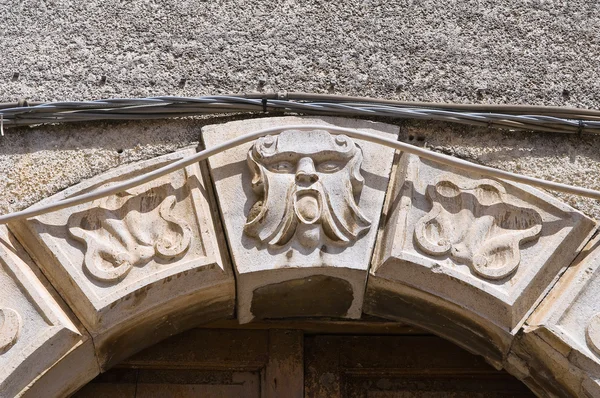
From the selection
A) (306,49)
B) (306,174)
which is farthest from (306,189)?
(306,49)

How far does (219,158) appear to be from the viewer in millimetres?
2143

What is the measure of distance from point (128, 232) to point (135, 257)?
0.25 feet

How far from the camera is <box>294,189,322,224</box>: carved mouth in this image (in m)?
2.00

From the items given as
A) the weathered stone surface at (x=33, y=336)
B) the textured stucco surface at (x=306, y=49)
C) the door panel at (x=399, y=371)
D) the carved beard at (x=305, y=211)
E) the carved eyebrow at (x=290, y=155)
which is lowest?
the door panel at (x=399, y=371)

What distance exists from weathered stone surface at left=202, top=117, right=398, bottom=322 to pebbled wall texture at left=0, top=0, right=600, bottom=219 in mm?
199

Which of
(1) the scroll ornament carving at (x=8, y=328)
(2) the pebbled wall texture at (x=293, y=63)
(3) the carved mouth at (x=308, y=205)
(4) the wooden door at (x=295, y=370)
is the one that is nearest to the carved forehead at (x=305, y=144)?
(3) the carved mouth at (x=308, y=205)

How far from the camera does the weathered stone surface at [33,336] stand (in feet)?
6.28

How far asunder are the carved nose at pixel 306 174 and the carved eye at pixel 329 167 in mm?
34

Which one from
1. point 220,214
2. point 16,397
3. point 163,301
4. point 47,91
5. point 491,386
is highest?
point 47,91

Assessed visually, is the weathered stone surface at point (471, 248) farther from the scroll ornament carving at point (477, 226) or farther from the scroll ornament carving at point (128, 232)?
the scroll ornament carving at point (128, 232)

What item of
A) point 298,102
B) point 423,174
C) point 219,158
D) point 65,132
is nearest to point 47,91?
point 65,132

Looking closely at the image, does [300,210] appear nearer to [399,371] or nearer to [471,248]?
[471,248]

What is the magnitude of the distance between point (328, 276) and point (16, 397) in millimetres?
755

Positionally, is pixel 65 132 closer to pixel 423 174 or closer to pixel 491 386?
pixel 423 174
